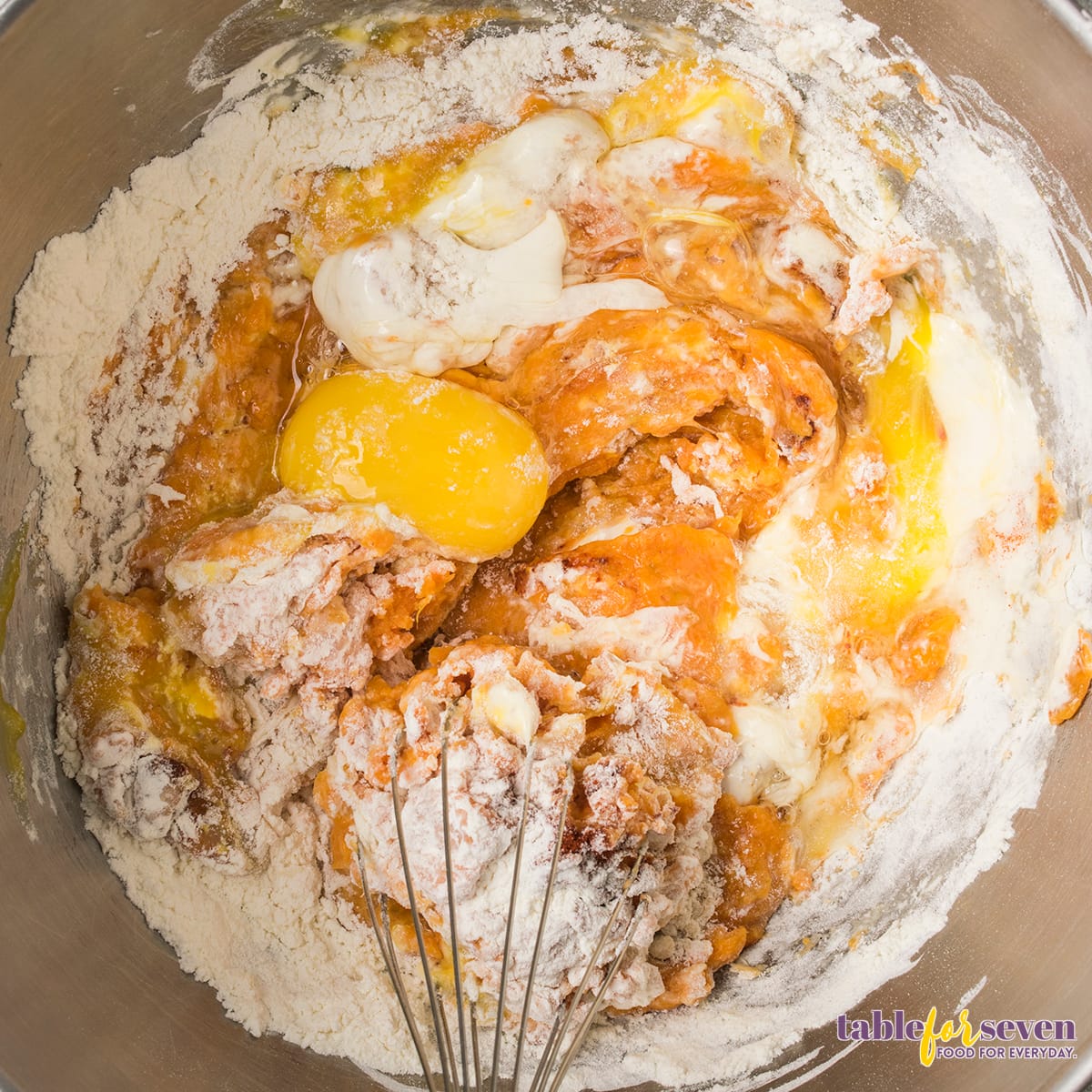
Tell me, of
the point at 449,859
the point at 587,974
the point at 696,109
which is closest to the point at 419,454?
the point at 449,859

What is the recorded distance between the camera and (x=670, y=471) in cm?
263

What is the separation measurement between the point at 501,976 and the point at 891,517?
154cm

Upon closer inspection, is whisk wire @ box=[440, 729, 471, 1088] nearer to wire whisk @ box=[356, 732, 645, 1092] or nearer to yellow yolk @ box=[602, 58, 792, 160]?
wire whisk @ box=[356, 732, 645, 1092]

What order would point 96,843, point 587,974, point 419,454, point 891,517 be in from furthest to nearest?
point 891,517
point 419,454
point 96,843
point 587,974

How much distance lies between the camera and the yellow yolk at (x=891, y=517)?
7.98 ft

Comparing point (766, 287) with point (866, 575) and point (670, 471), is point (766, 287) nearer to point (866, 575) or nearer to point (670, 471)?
point (670, 471)

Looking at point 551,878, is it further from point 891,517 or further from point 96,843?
point 891,517

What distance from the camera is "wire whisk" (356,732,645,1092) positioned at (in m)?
1.74

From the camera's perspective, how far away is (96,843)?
208cm

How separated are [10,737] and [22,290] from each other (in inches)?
37.7

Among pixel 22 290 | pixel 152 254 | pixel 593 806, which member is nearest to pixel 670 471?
pixel 593 806

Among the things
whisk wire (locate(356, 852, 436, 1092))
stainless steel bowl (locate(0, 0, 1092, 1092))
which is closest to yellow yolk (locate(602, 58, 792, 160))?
stainless steel bowl (locate(0, 0, 1092, 1092))

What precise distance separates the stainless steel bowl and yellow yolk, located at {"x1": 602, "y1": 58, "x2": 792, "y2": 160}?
1.03 feet

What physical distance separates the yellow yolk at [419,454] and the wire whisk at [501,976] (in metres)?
0.57
